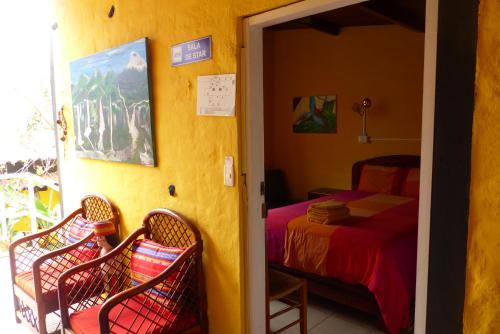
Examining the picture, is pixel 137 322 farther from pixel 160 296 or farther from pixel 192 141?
pixel 192 141

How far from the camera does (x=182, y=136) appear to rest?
83.4 inches

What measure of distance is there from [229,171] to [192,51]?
26.7 inches

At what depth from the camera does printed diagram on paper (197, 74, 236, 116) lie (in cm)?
178

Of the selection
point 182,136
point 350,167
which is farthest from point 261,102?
point 350,167

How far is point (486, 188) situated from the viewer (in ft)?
3.48

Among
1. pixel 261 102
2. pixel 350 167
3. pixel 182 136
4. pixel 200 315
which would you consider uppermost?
pixel 261 102

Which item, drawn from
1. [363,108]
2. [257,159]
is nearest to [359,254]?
[257,159]

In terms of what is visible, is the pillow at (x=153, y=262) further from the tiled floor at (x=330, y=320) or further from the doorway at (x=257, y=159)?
the tiled floor at (x=330, y=320)

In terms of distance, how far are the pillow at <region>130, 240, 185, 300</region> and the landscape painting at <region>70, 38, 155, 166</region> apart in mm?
531

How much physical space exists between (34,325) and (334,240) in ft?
7.23

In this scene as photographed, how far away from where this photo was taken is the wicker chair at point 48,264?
7.55 feet

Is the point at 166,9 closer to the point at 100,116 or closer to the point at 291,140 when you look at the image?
the point at 100,116

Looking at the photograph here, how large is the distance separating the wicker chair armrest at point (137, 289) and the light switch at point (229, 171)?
41cm

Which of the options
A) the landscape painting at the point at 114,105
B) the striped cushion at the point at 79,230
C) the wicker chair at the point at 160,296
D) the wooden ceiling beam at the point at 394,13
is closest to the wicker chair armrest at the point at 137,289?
the wicker chair at the point at 160,296
